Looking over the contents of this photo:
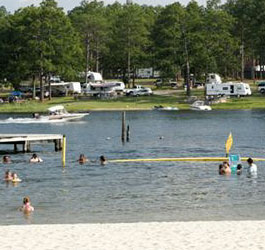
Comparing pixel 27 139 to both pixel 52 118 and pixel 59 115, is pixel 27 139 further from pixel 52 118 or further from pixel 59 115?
pixel 59 115

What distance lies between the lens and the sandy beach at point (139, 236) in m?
32.6

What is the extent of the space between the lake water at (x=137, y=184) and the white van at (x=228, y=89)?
5193 centimetres

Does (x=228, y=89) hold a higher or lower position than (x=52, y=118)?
higher

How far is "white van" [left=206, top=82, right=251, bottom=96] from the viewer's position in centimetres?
15750

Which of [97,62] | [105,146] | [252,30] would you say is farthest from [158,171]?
Answer: [97,62]

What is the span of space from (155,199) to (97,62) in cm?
14820

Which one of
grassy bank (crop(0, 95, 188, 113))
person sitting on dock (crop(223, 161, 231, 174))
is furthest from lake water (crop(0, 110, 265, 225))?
grassy bank (crop(0, 95, 188, 113))

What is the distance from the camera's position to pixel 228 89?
158m

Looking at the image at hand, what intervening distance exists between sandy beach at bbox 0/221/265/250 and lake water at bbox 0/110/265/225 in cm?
501

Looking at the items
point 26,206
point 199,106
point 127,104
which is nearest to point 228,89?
point 199,106

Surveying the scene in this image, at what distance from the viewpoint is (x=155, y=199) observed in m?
50.5

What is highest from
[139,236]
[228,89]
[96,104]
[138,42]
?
[138,42]

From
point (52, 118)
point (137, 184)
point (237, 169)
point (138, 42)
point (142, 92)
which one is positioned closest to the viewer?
point (137, 184)

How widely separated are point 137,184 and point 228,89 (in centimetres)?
10346
